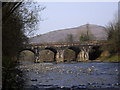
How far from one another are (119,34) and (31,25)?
127 ft

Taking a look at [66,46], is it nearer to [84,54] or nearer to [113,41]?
[84,54]

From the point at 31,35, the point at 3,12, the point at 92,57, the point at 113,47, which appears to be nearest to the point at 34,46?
the point at 92,57

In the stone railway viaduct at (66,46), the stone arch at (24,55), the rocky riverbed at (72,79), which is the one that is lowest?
the rocky riverbed at (72,79)

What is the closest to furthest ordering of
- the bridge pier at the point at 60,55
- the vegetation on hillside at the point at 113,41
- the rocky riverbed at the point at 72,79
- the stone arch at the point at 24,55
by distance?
the rocky riverbed at the point at 72,79
the stone arch at the point at 24,55
the vegetation on hillside at the point at 113,41
the bridge pier at the point at 60,55

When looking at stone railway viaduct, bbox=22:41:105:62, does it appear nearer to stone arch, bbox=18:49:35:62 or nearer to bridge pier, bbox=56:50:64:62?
bridge pier, bbox=56:50:64:62

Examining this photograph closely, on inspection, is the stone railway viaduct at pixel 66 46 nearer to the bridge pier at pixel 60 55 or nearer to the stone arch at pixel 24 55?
the bridge pier at pixel 60 55

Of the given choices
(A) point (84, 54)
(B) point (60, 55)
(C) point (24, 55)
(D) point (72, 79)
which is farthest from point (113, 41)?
(D) point (72, 79)

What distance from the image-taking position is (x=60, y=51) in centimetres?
7288

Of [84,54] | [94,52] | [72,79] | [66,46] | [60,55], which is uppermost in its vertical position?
[66,46]

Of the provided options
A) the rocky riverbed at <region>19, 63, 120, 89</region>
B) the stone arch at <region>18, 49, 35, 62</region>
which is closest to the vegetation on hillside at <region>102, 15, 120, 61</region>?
the stone arch at <region>18, 49, 35, 62</region>

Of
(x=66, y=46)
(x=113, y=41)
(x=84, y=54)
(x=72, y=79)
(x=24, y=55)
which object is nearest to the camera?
(x=72, y=79)

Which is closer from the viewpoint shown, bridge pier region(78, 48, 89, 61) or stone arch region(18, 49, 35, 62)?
stone arch region(18, 49, 35, 62)

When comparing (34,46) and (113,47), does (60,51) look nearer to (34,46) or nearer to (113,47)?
(34,46)

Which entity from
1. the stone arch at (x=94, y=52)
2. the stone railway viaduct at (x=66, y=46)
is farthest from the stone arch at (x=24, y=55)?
the stone arch at (x=94, y=52)
